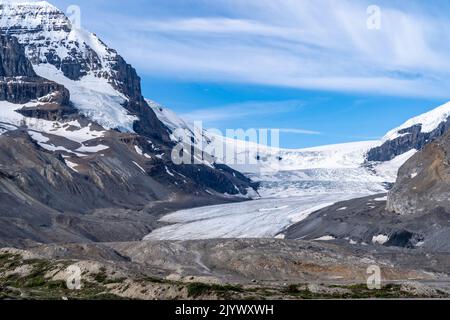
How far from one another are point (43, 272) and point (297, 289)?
2613 centimetres

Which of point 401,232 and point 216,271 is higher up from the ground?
point 401,232

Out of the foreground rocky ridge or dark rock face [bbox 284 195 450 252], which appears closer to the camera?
the foreground rocky ridge

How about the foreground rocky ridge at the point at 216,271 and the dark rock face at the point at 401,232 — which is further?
the dark rock face at the point at 401,232

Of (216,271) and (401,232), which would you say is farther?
(401,232)

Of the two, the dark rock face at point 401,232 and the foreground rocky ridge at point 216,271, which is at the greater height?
the dark rock face at point 401,232

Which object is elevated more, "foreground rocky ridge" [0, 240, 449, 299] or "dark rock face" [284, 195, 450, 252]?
"dark rock face" [284, 195, 450, 252]

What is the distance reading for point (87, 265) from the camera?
308ft

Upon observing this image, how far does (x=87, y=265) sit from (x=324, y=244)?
76259 millimetres
